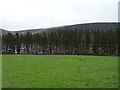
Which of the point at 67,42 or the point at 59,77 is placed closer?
the point at 59,77

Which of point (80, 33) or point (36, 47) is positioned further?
point (36, 47)

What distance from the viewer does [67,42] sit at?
272ft

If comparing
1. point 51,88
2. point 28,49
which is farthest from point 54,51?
point 51,88

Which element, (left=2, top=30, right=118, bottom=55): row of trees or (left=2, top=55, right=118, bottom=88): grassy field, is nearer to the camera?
(left=2, top=55, right=118, bottom=88): grassy field

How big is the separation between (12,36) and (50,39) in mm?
20475

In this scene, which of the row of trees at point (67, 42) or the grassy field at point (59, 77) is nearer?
the grassy field at point (59, 77)

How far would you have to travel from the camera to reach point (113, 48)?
79.2 metres

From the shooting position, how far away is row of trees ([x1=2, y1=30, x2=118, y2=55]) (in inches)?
3098

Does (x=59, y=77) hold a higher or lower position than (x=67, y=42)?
lower

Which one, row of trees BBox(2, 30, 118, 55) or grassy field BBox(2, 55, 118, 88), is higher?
row of trees BBox(2, 30, 118, 55)

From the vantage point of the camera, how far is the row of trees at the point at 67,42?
3098 inches

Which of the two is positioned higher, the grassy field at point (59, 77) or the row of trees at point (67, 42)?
the row of trees at point (67, 42)

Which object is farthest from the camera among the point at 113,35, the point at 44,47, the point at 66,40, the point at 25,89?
the point at 44,47

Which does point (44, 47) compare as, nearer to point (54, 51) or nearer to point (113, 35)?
point (54, 51)
